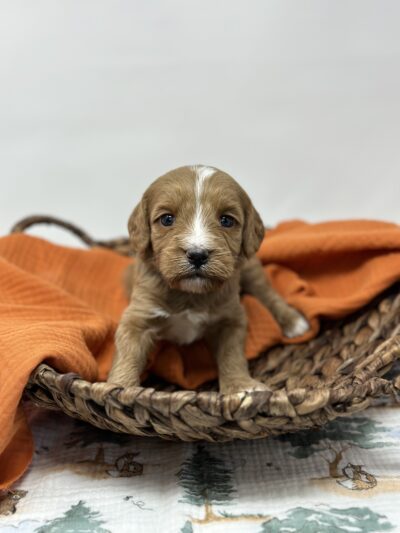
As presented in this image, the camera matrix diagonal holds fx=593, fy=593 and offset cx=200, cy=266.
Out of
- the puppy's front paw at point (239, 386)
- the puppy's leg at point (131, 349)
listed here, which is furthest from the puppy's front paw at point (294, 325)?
the puppy's leg at point (131, 349)

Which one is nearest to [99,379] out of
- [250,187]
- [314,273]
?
[314,273]

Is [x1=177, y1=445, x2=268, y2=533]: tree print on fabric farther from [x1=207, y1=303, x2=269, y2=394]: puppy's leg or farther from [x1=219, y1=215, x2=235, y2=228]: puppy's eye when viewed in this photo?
[x1=219, y1=215, x2=235, y2=228]: puppy's eye

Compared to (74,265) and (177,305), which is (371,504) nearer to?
(177,305)

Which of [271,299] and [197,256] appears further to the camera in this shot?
[271,299]

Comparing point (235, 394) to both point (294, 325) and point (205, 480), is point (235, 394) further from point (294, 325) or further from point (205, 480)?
point (294, 325)

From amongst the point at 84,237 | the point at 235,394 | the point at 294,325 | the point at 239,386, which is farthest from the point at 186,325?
the point at 84,237
